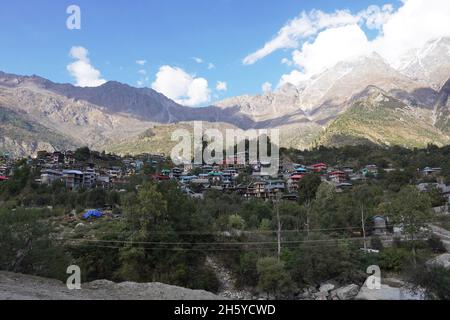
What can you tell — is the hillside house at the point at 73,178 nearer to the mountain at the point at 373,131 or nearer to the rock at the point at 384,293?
the rock at the point at 384,293

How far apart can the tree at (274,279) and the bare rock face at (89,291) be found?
1599 cm

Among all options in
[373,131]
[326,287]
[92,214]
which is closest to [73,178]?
[92,214]

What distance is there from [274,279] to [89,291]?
19.0 meters

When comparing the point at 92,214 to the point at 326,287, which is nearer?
the point at 326,287

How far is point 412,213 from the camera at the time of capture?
116 feet

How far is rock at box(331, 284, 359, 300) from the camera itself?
27484 mm

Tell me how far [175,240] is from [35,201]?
2879 centimetres

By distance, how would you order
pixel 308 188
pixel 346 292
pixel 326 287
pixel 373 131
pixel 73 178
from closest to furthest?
1. pixel 346 292
2. pixel 326 287
3. pixel 308 188
4. pixel 73 178
5. pixel 373 131

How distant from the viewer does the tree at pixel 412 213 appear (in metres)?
35.2

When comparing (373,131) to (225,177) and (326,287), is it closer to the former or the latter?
(225,177)

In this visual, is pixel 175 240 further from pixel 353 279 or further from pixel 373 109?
pixel 373 109

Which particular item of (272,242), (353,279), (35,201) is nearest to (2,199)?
(35,201)

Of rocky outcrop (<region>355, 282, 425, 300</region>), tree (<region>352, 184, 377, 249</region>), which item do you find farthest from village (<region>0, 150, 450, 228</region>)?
rocky outcrop (<region>355, 282, 425, 300</region>)
